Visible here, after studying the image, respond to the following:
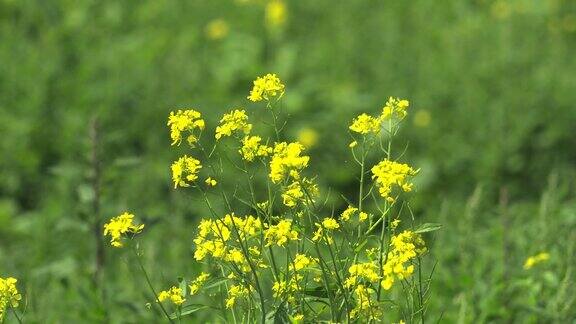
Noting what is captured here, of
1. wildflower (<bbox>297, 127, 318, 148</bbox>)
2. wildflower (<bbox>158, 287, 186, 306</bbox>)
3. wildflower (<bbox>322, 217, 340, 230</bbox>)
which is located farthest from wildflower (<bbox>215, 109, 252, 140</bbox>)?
wildflower (<bbox>297, 127, 318, 148</bbox>)

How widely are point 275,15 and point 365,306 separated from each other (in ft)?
16.7

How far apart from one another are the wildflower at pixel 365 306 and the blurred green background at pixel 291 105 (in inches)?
62.9

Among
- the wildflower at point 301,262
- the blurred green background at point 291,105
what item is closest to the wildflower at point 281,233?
the wildflower at point 301,262

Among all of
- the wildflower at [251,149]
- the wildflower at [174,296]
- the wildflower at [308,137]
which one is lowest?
the wildflower at [174,296]

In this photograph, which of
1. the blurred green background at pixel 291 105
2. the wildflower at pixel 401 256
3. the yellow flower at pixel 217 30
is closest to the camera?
the wildflower at pixel 401 256

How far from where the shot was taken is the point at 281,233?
2.47 m

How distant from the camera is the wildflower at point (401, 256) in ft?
7.74

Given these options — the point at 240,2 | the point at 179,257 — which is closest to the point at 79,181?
the point at 179,257

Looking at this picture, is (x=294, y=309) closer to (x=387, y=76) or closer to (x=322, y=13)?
(x=387, y=76)

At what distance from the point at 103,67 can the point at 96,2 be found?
3.24ft

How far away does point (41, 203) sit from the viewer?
19.5ft

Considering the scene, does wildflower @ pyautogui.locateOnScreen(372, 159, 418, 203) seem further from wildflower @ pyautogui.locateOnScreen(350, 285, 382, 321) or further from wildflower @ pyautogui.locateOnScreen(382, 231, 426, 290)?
wildflower @ pyautogui.locateOnScreen(350, 285, 382, 321)

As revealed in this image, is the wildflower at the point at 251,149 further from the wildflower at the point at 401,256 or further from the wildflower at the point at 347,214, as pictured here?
the wildflower at the point at 401,256

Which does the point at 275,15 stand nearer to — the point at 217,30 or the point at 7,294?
the point at 217,30
